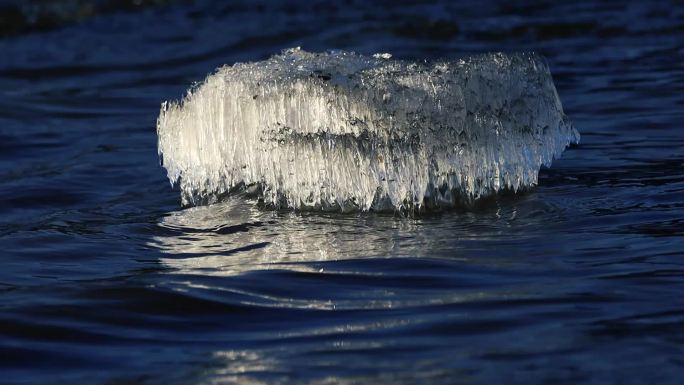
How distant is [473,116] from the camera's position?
235 inches

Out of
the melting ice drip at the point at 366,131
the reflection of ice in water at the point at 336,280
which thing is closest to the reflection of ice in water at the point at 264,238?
the reflection of ice in water at the point at 336,280

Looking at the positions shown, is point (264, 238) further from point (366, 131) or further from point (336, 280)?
point (336, 280)

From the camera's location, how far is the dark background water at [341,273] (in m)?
4.09

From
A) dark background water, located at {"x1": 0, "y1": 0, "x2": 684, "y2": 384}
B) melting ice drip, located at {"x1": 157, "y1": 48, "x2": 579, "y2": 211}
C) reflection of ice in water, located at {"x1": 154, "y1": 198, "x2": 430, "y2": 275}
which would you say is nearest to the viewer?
dark background water, located at {"x1": 0, "y1": 0, "x2": 684, "y2": 384}

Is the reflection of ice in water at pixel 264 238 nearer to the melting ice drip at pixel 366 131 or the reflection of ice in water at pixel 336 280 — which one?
the reflection of ice in water at pixel 336 280

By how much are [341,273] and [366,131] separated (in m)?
0.98

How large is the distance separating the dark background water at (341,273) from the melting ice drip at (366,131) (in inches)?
5.7

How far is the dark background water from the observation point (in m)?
4.09

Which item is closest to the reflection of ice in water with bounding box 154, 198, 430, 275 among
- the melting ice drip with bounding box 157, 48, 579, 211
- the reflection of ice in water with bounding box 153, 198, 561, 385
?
the reflection of ice in water with bounding box 153, 198, 561, 385

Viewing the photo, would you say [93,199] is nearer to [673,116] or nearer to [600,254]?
[600,254]

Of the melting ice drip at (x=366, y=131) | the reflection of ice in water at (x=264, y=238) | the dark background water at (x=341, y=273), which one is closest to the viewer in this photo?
the dark background water at (x=341, y=273)

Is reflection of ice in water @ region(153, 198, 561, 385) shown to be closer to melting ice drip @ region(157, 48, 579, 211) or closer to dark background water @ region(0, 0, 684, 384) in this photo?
dark background water @ region(0, 0, 684, 384)

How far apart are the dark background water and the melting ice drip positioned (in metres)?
0.14

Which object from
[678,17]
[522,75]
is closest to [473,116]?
[522,75]
